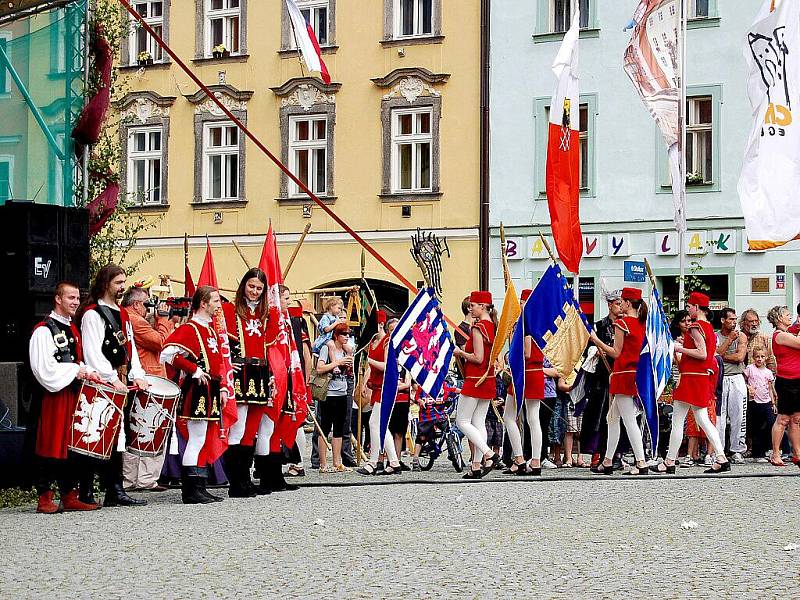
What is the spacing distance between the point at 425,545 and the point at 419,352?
6.68 metres

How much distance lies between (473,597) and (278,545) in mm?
2248

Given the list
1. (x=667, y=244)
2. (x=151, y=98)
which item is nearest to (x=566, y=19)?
(x=667, y=244)

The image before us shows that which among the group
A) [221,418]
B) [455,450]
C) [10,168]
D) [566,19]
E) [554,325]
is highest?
[566,19]

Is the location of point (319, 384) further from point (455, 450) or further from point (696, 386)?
point (696, 386)

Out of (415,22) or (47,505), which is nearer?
(47,505)

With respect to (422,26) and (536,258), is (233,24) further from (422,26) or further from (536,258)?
(536,258)

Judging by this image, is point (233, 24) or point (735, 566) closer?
point (735, 566)

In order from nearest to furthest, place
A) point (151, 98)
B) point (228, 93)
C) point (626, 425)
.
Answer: point (626, 425) → point (228, 93) → point (151, 98)

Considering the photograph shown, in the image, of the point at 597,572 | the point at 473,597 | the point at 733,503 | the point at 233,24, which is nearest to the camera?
the point at 473,597

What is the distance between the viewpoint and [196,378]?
12086 mm

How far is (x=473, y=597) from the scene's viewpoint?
730 centimetres

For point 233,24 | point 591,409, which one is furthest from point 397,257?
point 591,409

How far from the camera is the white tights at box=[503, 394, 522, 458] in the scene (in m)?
15.4

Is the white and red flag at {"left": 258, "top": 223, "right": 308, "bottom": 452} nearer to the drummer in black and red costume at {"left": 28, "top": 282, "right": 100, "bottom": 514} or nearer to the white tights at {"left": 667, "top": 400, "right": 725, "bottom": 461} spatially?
the drummer in black and red costume at {"left": 28, "top": 282, "right": 100, "bottom": 514}
